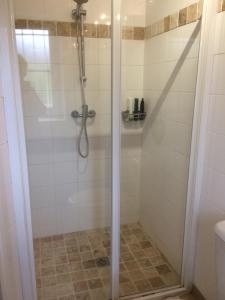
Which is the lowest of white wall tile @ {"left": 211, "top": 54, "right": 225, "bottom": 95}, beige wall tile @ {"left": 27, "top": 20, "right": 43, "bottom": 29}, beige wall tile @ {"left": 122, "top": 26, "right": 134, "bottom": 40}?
white wall tile @ {"left": 211, "top": 54, "right": 225, "bottom": 95}

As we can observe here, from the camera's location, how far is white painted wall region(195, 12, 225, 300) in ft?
4.28

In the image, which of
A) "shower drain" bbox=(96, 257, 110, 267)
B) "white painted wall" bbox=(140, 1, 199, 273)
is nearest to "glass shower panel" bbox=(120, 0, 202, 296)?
"white painted wall" bbox=(140, 1, 199, 273)

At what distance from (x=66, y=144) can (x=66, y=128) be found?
136 mm

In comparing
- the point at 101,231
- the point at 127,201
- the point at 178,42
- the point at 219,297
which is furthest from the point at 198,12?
the point at 101,231

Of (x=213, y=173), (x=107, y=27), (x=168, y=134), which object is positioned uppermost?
(x=107, y=27)

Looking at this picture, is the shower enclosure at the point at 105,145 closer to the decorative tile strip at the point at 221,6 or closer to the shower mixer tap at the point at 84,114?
the shower mixer tap at the point at 84,114

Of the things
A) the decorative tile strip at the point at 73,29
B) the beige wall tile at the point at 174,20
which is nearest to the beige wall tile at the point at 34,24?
the decorative tile strip at the point at 73,29

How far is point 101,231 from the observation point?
203cm

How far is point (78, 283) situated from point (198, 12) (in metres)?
1.87

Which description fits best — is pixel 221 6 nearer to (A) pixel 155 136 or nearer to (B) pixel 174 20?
(B) pixel 174 20

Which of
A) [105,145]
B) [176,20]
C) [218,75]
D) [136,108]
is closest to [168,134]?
[136,108]

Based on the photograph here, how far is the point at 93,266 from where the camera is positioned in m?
1.85

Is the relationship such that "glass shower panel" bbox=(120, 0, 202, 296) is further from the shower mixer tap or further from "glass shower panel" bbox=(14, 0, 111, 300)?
the shower mixer tap

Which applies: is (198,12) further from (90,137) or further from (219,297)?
(219,297)
